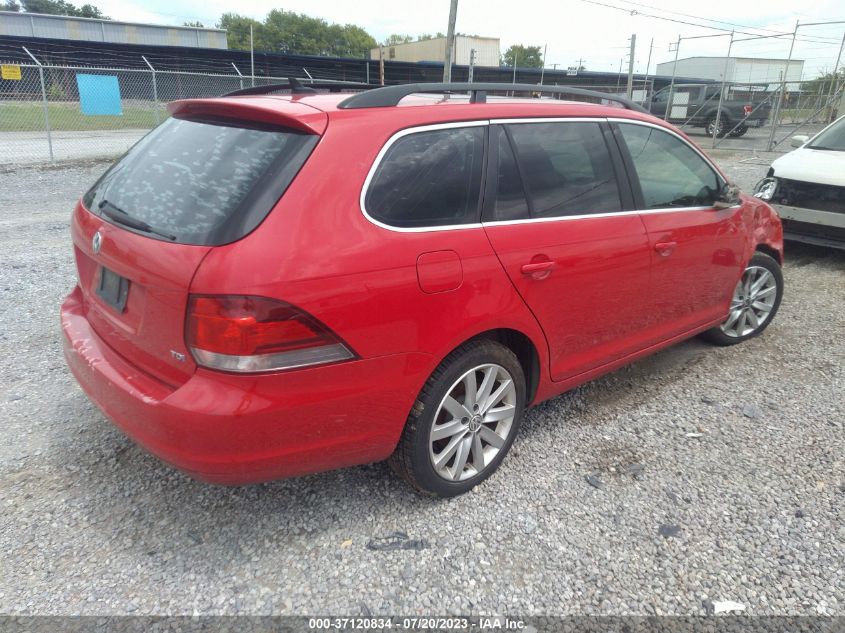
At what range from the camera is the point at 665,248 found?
339 cm

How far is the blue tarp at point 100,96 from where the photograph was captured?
19.2 m

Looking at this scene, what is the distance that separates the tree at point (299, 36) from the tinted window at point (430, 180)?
88.9m

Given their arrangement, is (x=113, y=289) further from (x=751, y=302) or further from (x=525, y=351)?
(x=751, y=302)

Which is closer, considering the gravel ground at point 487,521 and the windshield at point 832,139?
the gravel ground at point 487,521

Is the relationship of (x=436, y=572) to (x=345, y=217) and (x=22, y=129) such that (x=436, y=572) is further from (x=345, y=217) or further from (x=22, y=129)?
(x=22, y=129)

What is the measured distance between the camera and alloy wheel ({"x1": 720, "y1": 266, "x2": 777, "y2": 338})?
4.41 meters

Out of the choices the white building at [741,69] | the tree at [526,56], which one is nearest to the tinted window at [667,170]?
the white building at [741,69]

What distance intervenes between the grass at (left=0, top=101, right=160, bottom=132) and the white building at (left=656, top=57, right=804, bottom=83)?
19329 millimetres

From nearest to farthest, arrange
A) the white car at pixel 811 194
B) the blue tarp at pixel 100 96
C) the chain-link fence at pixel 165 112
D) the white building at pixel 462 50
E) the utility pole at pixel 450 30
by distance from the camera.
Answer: the white car at pixel 811 194 < the utility pole at pixel 450 30 < the chain-link fence at pixel 165 112 < the blue tarp at pixel 100 96 < the white building at pixel 462 50

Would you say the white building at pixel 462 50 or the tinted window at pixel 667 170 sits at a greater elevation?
the white building at pixel 462 50

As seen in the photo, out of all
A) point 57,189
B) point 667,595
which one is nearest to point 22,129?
point 57,189

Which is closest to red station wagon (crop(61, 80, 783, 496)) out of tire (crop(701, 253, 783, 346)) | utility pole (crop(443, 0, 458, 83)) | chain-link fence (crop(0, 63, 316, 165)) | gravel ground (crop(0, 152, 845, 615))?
gravel ground (crop(0, 152, 845, 615))

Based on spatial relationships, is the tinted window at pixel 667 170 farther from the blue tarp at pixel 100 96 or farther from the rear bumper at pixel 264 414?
the blue tarp at pixel 100 96

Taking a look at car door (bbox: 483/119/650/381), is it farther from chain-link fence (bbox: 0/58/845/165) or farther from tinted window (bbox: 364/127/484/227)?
chain-link fence (bbox: 0/58/845/165)
